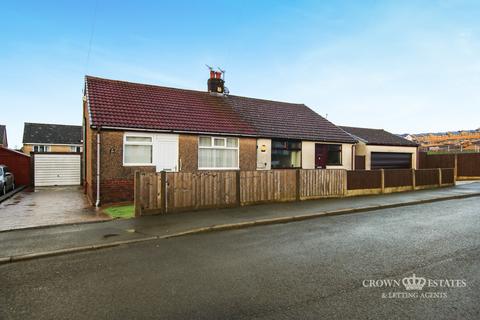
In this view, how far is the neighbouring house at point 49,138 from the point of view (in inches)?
1654

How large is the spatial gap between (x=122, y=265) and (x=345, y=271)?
391 centimetres

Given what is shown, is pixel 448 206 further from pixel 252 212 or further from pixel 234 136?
pixel 234 136

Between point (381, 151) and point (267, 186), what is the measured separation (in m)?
15.5

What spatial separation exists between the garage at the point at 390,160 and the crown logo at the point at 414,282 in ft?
66.1

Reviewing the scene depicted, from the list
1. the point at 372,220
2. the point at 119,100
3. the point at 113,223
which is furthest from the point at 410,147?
the point at 113,223

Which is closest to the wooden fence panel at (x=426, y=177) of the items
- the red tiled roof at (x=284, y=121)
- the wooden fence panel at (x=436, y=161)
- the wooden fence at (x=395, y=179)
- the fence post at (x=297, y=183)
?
the wooden fence at (x=395, y=179)

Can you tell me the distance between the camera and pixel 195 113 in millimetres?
16359

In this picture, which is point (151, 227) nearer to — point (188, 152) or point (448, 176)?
point (188, 152)

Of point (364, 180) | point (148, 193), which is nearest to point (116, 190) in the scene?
point (148, 193)

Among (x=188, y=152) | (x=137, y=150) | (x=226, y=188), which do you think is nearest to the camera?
(x=226, y=188)

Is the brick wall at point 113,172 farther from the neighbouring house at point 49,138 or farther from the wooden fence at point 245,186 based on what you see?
the neighbouring house at point 49,138

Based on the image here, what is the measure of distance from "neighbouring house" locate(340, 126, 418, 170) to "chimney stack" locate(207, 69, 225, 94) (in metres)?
11.2

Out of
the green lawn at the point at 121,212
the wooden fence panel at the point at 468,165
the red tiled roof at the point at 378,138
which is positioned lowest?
the green lawn at the point at 121,212

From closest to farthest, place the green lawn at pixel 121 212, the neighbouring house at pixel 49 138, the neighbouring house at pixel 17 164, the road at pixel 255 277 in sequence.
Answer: the road at pixel 255 277, the green lawn at pixel 121 212, the neighbouring house at pixel 17 164, the neighbouring house at pixel 49 138
